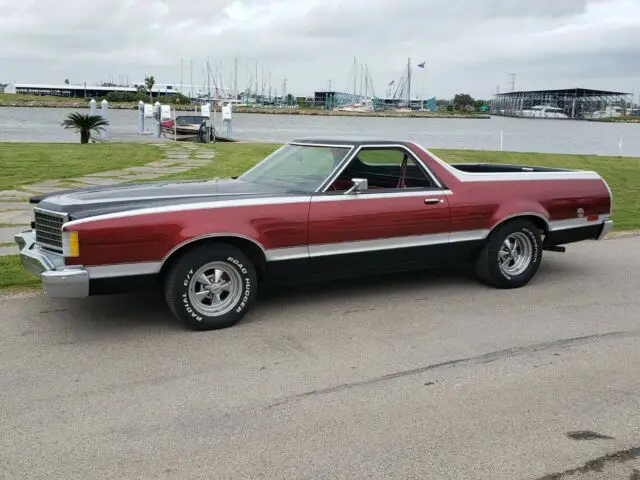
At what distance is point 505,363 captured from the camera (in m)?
4.88

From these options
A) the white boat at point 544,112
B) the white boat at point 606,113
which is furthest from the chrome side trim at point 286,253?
the white boat at point 606,113

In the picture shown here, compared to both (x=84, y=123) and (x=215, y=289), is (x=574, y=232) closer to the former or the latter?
(x=215, y=289)

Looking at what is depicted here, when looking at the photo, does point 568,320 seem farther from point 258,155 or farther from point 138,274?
point 258,155

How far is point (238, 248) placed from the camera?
18.4 ft

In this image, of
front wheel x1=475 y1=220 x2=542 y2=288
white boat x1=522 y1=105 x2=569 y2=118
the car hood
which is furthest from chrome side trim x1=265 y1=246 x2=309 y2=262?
white boat x1=522 y1=105 x2=569 y2=118

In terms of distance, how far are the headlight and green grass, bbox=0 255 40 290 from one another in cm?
190

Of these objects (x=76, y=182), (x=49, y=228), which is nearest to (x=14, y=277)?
(x=49, y=228)

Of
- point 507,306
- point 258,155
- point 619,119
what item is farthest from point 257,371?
point 619,119

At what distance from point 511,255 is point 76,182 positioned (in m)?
9.54

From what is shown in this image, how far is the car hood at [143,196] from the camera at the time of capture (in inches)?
206

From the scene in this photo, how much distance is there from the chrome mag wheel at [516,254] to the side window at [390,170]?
1.11 metres

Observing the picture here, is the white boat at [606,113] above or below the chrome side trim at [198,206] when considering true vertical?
above

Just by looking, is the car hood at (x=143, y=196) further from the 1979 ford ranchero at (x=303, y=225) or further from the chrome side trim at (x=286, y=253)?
the chrome side trim at (x=286, y=253)

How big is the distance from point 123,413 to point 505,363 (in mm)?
2610
